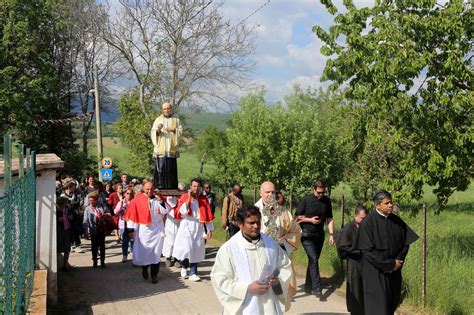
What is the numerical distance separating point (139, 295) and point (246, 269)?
5089 mm

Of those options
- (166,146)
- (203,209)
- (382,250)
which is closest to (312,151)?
(166,146)

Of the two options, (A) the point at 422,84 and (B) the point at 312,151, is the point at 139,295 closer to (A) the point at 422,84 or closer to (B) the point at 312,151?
(A) the point at 422,84

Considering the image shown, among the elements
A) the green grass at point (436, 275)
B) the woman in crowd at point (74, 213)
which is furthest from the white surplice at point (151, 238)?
the green grass at point (436, 275)

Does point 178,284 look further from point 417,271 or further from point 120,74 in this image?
point 120,74

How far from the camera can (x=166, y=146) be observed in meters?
15.3

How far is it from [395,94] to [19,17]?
2763cm

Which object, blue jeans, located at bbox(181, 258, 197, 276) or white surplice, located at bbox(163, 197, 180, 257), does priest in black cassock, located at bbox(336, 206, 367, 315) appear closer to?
blue jeans, located at bbox(181, 258, 197, 276)

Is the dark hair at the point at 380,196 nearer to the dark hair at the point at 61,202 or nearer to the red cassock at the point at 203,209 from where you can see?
the red cassock at the point at 203,209

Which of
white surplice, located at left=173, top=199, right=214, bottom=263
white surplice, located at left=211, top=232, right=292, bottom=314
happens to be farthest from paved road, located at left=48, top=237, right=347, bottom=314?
white surplice, located at left=211, top=232, right=292, bottom=314

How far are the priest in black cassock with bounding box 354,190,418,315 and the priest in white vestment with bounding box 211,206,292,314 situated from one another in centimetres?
193

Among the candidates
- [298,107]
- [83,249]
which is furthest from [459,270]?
[298,107]

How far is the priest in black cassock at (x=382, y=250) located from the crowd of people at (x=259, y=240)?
0.01 meters

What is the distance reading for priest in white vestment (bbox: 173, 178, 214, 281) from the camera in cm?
1189

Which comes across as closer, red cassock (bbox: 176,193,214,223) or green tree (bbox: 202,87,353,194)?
red cassock (bbox: 176,193,214,223)
